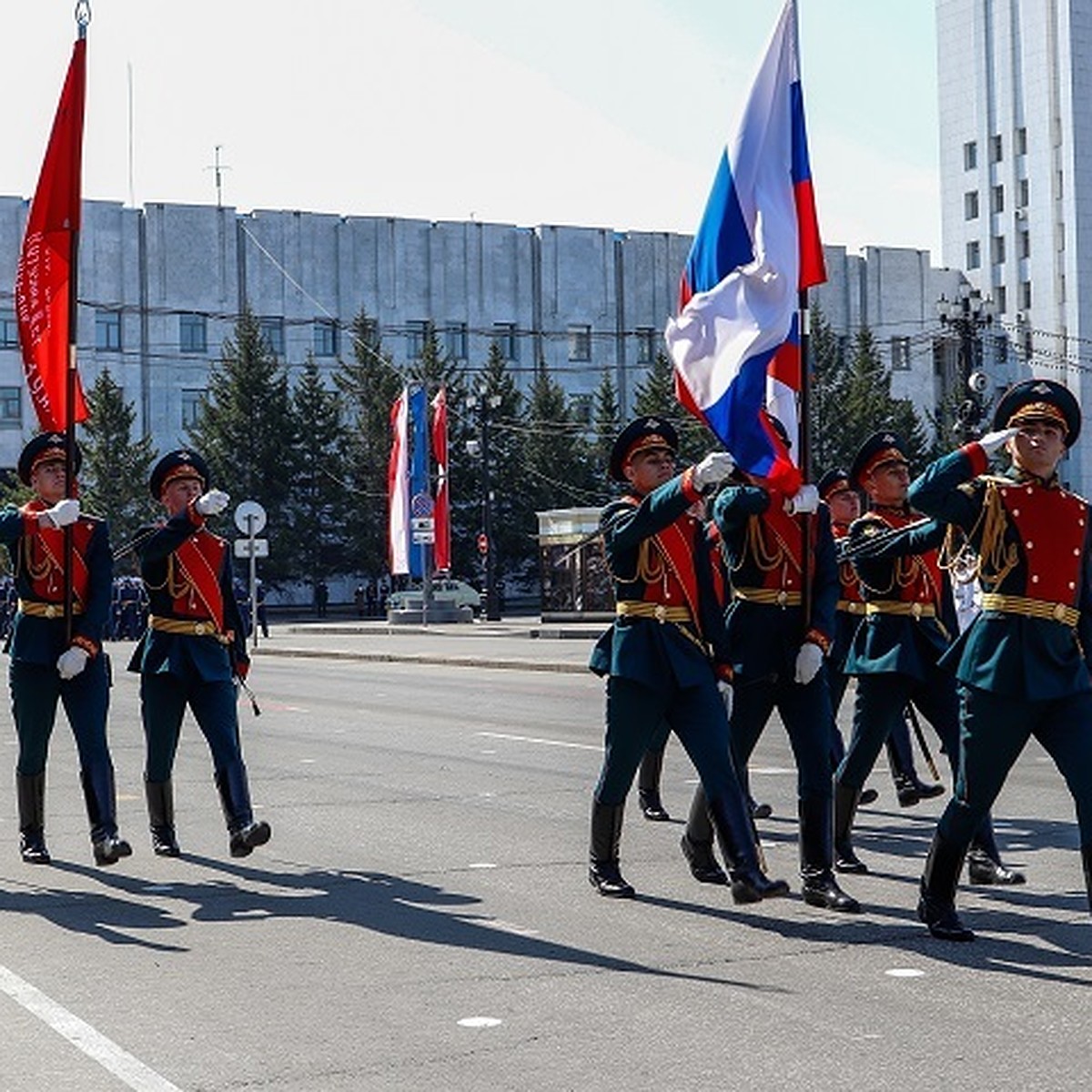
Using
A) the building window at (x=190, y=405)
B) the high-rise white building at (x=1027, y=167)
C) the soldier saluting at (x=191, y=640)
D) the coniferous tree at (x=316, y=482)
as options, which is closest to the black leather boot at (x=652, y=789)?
the soldier saluting at (x=191, y=640)

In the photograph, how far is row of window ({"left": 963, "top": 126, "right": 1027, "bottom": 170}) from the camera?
3816 inches

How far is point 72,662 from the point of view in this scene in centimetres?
1007

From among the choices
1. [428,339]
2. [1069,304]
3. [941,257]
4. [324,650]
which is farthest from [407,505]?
[941,257]

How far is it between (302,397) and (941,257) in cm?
3892

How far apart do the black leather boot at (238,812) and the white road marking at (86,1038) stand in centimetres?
241

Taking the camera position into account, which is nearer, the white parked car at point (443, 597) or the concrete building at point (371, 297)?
the white parked car at point (443, 597)

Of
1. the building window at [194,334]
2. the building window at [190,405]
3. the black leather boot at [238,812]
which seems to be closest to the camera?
the black leather boot at [238,812]

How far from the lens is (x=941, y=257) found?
4102 inches

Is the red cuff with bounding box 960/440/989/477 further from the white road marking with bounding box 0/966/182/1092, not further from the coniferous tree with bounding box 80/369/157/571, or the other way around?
the coniferous tree with bounding box 80/369/157/571

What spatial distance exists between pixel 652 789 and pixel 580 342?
76.1m

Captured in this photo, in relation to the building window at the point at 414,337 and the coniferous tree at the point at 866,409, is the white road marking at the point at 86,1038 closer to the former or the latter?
the coniferous tree at the point at 866,409

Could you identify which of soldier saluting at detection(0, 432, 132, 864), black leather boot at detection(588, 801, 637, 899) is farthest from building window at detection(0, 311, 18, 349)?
black leather boot at detection(588, 801, 637, 899)

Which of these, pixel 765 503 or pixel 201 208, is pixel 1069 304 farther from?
pixel 765 503

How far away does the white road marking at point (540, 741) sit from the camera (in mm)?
17672
